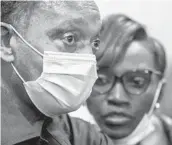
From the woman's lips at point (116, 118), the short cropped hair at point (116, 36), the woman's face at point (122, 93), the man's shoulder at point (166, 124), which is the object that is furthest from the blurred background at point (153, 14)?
the woman's lips at point (116, 118)

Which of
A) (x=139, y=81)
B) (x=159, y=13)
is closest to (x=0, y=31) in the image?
(x=139, y=81)

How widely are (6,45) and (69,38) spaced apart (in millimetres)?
227

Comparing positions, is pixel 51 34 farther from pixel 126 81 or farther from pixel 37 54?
pixel 126 81

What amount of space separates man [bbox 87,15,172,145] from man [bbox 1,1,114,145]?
749 mm

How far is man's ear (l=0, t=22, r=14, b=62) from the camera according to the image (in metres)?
1.57

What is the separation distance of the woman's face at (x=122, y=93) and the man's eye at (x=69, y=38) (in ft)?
2.75

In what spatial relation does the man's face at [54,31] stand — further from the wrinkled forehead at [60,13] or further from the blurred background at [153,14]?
the blurred background at [153,14]

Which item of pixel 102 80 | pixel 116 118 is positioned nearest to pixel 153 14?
pixel 102 80

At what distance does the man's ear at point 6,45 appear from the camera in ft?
5.14

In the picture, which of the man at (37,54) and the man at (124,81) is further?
the man at (124,81)

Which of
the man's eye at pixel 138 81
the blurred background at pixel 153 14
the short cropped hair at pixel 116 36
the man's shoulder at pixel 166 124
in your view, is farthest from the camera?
the man's shoulder at pixel 166 124

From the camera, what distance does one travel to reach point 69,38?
1568 mm

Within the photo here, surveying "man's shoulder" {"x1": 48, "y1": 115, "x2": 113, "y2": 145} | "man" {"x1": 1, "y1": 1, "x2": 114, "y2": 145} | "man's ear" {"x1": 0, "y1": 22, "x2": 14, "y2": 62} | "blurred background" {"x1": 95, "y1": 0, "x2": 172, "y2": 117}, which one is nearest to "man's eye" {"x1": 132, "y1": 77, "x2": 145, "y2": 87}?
"blurred background" {"x1": 95, "y1": 0, "x2": 172, "y2": 117}

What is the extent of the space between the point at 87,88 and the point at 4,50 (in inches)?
12.9
